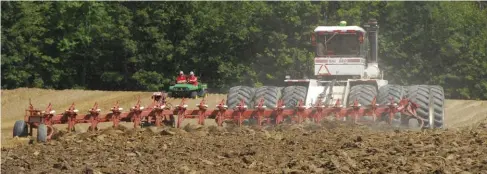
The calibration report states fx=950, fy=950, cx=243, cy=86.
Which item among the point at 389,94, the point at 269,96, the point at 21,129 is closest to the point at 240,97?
the point at 269,96

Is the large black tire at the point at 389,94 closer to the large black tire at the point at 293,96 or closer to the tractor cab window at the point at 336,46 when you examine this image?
the tractor cab window at the point at 336,46

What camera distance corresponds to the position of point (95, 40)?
5081cm

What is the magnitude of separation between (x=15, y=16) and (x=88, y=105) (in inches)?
516

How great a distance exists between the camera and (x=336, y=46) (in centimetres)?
2228

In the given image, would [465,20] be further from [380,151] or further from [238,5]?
[380,151]

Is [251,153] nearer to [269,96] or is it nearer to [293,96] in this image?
[293,96]

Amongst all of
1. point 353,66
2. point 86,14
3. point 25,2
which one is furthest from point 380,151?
point 86,14

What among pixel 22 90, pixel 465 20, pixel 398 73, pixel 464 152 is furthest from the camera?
pixel 465 20

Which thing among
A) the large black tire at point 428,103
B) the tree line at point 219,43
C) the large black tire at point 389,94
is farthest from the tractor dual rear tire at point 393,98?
the tree line at point 219,43

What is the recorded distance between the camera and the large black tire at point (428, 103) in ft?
69.4

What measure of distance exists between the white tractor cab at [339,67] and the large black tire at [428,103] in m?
0.90

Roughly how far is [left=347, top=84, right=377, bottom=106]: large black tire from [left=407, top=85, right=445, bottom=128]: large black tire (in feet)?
3.01

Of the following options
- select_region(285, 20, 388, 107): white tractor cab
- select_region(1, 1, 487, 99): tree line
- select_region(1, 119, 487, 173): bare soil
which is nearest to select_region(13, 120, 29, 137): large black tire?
select_region(1, 119, 487, 173): bare soil

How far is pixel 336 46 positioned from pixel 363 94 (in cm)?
171
